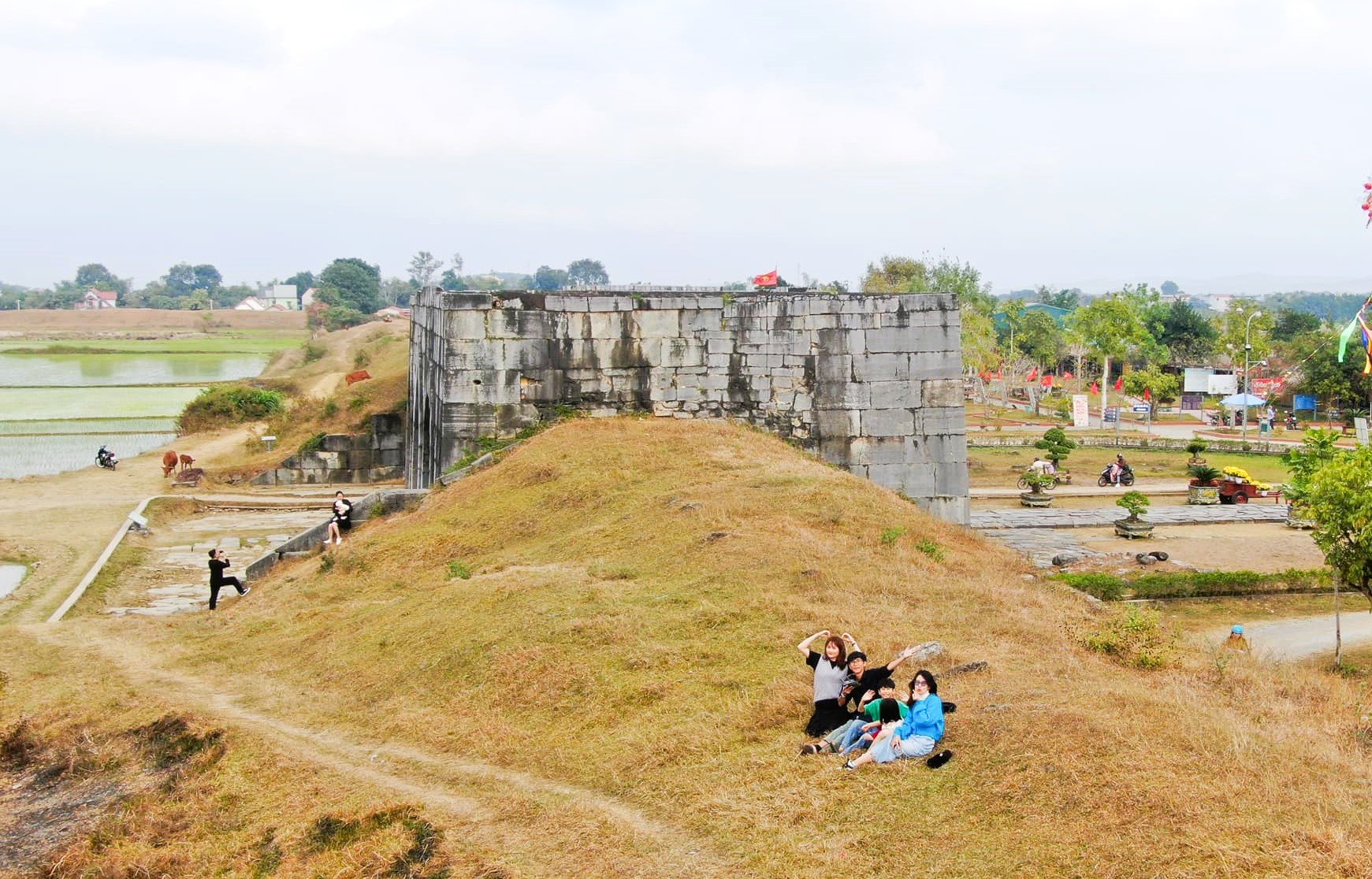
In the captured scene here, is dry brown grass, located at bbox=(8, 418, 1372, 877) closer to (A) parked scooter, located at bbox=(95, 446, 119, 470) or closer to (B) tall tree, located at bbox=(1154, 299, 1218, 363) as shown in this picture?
(A) parked scooter, located at bbox=(95, 446, 119, 470)

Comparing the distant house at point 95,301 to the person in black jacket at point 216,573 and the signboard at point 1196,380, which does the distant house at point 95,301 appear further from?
the person in black jacket at point 216,573

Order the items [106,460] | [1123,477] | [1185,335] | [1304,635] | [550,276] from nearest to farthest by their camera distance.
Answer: [1304,635], [1123,477], [106,460], [1185,335], [550,276]

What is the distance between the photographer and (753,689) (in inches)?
378

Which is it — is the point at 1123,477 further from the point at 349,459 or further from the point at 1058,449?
the point at 349,459

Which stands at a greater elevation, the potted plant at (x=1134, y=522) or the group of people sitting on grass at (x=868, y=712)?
the group of people sitting on grass at (x=868, y=712)

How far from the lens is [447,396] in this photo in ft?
67.6

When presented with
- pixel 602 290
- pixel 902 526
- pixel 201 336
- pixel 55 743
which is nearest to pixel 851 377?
pixel 602 290

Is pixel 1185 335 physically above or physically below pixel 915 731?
above

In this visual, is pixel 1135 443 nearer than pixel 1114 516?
No

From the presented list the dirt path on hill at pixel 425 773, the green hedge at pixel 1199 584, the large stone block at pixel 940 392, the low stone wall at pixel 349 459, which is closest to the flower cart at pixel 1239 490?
the green hedge at pixel 1199 584

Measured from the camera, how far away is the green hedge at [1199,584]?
18516mm

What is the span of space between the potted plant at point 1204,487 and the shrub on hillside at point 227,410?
2896 centimetres

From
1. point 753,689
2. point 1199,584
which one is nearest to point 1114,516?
point 1199,584

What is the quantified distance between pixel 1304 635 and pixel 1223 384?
49511 millimetres
